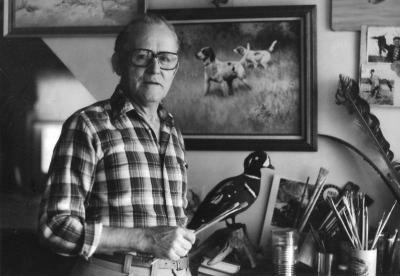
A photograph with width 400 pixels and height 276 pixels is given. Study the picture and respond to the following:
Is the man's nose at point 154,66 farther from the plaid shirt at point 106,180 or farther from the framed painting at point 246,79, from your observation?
the framed painting at point 246,79

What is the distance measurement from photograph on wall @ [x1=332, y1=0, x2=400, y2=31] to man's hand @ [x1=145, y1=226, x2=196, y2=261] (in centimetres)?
105

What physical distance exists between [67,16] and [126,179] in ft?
3.32

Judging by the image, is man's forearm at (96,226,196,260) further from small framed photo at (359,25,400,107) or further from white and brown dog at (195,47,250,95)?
small framed photo at (359,25,400,107)

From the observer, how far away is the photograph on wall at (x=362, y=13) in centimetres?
183

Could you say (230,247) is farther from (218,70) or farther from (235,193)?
(218,70)

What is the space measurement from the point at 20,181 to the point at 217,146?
85 centimetres

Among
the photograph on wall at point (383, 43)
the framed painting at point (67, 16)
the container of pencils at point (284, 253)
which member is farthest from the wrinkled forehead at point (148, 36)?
the photograph on wall at point (383, 43)

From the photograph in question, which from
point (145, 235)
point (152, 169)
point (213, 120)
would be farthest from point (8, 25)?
point (145, 235)

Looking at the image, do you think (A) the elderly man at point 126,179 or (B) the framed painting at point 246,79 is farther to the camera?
(B) the framed painting at point 246,79

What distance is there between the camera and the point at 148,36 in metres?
1.40

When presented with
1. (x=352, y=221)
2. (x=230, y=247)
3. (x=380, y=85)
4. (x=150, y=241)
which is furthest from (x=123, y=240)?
(x=380, y=85)

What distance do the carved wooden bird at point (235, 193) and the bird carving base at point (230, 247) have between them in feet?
0.18

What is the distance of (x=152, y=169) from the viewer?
1390 millimetres

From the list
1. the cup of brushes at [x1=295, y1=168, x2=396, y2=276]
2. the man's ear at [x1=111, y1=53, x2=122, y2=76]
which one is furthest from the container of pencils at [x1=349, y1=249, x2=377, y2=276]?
the man's ear at [x1=111, y1=53, x2=122, y2=76]
